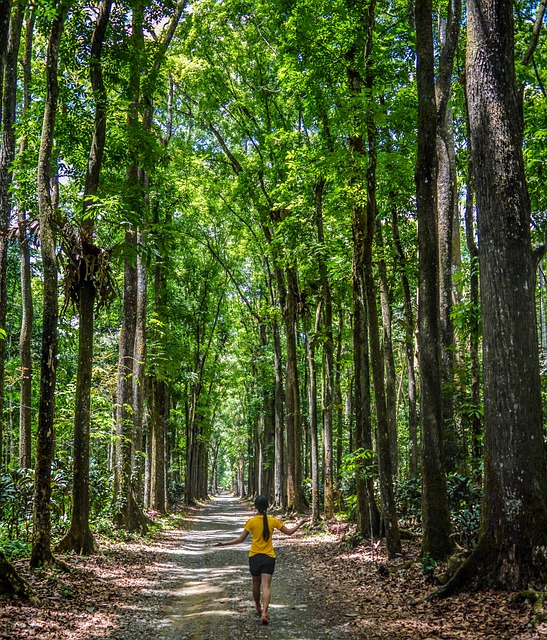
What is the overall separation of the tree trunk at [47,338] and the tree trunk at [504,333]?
21.5 feet

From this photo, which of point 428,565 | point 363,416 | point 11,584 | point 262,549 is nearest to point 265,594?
point 262,549

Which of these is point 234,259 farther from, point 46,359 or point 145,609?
point 145,609

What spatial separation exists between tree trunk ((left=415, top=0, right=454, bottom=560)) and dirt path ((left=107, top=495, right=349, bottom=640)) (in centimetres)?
258

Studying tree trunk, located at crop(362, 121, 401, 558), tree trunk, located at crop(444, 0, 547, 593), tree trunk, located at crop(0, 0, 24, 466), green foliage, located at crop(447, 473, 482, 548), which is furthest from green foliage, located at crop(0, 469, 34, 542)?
green foliage, located at crop(447, 473, 482, 548)

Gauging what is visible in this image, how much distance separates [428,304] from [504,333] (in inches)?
105

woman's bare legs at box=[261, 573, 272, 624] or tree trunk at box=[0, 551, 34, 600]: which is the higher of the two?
tree trunk at box=[0, 551, 34, 600]

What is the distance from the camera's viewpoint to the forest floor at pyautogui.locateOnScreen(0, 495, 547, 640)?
20.8 ft

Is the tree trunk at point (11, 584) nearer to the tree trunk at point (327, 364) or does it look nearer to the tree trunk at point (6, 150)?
the tree trunk at point (6, 150)

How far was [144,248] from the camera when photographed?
11078 mm

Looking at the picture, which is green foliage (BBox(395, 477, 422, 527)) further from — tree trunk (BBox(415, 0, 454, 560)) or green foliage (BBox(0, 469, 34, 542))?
green foliage (BBox(0, 469, 34, 542))

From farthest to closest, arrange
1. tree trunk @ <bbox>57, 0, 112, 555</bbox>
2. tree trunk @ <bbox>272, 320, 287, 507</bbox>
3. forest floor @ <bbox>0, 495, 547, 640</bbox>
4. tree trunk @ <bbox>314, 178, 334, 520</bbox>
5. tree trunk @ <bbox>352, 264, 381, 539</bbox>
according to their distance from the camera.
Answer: tree trunk @ <bbox>272, 320, 287, 507</bbox> → tree trunk @ <bbox>314, 178, 334, 520</bbox> → tree trunk @ <bbox>352, 264, 381, 539</bbox> → tree trunk @ <bbox>57, 0, 112, 555</bbox> → forest floor @ <bbox>0, 495, 547, 640</bbox>

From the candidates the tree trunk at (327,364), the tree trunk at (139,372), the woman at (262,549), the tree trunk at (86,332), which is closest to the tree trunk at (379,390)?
the woman at (262,549)

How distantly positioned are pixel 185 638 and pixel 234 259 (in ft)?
83.2

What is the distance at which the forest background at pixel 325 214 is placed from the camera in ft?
23.5
